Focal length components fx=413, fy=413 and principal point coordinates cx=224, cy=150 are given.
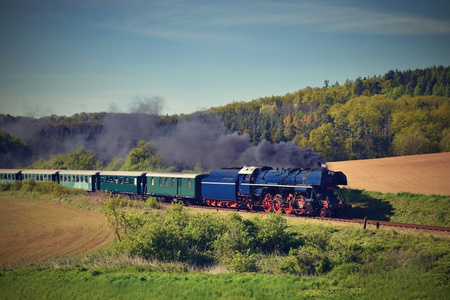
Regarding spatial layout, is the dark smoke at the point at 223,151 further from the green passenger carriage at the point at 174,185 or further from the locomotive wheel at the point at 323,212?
the green passenger carriage at the point at 174,185

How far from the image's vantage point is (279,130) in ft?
290

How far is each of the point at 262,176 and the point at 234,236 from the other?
343 inches

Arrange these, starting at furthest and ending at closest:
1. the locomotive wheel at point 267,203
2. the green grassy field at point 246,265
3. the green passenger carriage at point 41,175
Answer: the green passenger carriage at point 41,175 → the locomotive wheel at point 267,203 → the green grassy field at point 246,265

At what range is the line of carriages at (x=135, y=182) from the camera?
3559cm

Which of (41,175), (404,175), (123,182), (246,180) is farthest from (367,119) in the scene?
(41,175)

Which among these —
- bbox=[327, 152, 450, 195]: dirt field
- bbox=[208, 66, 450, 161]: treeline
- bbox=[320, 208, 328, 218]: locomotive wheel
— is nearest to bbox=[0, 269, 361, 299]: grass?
bbox=[320, 208, 328, 218]: locomotive wheel

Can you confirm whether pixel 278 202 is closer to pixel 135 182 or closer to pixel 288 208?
pixel 288 208

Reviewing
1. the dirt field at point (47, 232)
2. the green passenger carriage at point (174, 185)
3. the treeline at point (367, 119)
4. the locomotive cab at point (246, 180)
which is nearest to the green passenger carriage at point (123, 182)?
the green passenger carriage at point (174, 185)

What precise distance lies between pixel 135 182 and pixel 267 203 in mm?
15305

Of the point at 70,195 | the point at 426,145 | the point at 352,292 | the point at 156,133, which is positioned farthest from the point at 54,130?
the point at 352,292

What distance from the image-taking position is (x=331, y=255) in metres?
20.5

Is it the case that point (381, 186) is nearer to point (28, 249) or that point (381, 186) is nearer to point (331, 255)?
point (331, 255)

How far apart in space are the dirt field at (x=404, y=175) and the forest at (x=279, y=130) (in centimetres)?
919

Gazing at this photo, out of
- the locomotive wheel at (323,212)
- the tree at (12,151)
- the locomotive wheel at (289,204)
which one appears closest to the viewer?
the locomotive wheel at (323,212)
